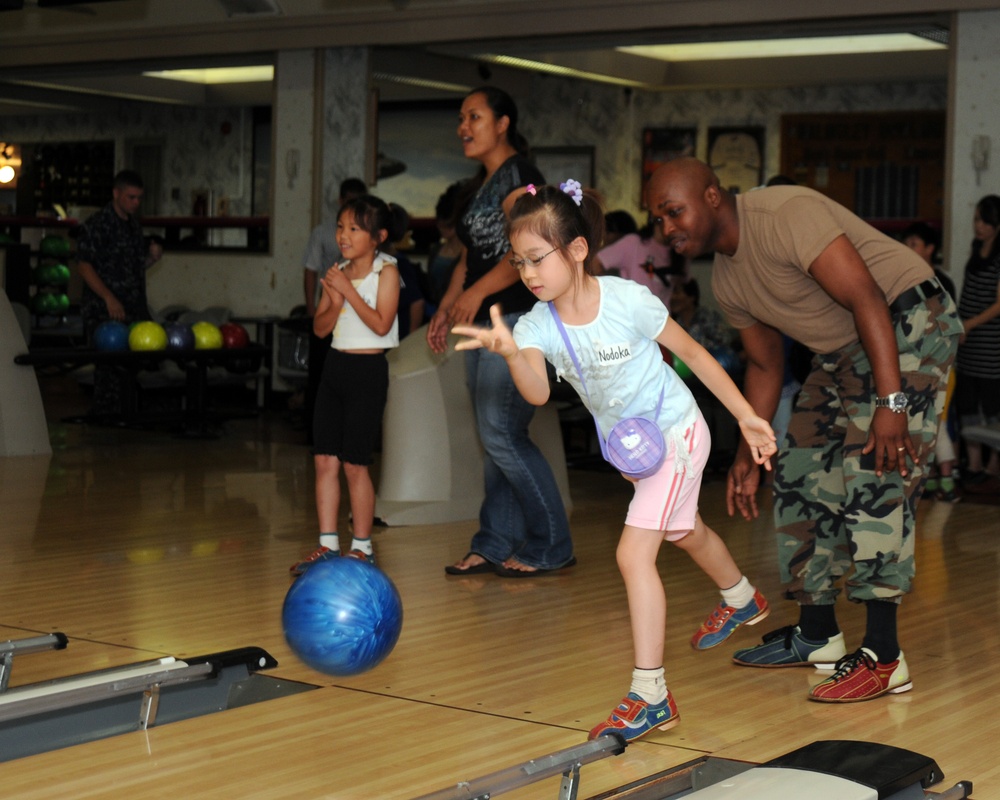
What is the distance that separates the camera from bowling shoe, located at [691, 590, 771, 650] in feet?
10.6

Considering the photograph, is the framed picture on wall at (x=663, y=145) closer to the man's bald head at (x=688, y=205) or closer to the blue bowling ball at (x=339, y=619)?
the man's bald head at (x=688, y=205)

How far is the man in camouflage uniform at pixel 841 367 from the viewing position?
115 inches

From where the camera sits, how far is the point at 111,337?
7.43m

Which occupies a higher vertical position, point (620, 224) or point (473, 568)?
point (620, 224)

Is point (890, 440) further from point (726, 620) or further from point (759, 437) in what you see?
point (726, 620)

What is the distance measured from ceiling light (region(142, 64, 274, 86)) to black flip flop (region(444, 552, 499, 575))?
8988 millimetres

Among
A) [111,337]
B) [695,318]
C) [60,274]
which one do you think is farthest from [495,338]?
[60,274]

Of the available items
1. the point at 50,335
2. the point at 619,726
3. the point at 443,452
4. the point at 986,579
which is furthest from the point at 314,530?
the point at 50,335

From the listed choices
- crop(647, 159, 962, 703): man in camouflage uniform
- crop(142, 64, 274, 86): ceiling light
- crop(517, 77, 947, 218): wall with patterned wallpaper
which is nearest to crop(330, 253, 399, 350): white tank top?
crop(647, 159, 962, 703): man in camouflage uniform

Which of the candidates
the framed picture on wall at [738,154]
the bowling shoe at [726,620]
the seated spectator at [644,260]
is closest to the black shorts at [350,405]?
the bowling shoe at [726,620]

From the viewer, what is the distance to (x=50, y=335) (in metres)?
11.7

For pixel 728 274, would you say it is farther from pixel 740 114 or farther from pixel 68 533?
pixel 740 114

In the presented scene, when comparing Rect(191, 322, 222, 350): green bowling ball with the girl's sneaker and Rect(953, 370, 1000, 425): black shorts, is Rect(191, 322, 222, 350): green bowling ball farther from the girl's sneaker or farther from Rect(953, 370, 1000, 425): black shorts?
the girl's sneaker

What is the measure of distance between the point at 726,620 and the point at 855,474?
478mm
